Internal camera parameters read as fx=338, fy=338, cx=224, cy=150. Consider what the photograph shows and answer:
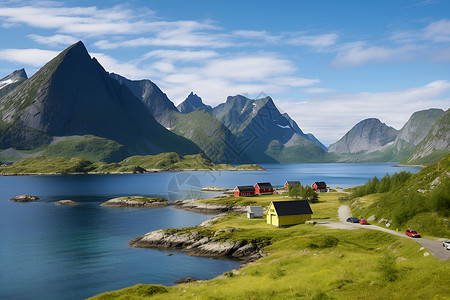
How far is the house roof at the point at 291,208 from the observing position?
301 feet

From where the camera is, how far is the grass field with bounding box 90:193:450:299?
36.3m

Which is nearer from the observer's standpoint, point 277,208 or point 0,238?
point 277,208

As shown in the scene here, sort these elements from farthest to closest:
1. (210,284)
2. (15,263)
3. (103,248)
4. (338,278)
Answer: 1. (103,248)
2. (15,263)
3. (210,284)
4. (338,278)

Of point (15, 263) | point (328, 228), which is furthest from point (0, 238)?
point (328, 228)

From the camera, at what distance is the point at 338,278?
43000 millimetres

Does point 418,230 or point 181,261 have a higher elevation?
point 418,230

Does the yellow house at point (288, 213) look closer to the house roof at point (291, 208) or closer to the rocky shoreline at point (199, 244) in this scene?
the house roof at point (291, 208)

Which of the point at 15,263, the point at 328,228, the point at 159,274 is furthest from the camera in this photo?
the point at 328,228

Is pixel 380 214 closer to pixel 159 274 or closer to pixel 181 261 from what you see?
pixel 181 261

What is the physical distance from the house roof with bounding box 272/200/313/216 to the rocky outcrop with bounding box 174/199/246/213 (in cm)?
4292

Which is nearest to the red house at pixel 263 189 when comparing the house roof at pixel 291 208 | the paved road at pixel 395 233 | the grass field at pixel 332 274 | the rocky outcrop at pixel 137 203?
the rocky outcrop at pixel 137 203

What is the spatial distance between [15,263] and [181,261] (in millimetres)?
36059

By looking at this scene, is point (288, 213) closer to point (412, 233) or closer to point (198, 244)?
point (198, 244)

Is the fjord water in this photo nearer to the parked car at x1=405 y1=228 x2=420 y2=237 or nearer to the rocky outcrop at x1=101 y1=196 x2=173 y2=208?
the rocky outcrop at x1=101 y1=196 x2=173 y2=208
